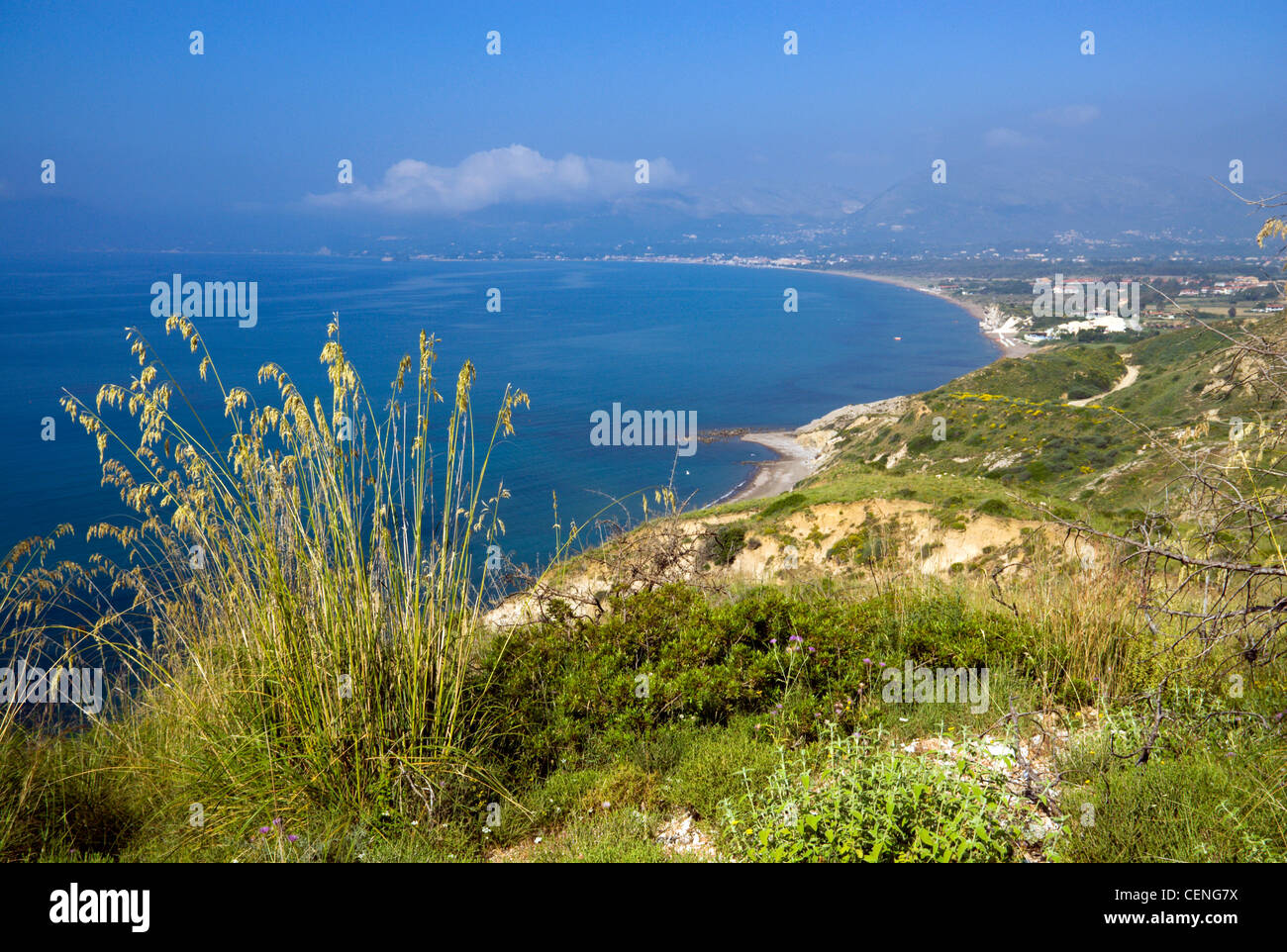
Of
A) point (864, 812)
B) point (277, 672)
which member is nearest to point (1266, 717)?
point (864, 812)

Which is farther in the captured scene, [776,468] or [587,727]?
[776,468]

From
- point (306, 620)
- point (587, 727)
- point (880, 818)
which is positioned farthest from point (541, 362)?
point (880, 818)

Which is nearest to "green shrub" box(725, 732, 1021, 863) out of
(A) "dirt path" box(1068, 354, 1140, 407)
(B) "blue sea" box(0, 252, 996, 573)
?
(B) "blue sea" box(0, 252, 996, 573)

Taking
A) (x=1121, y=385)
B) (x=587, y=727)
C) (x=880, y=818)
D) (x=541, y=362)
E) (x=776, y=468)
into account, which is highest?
(x=541, y=362)

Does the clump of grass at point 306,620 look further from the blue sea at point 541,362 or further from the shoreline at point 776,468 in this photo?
the shoreline at point 776,468

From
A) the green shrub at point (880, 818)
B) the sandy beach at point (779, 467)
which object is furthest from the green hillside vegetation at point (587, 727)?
the sandy beach at point (779, 467)

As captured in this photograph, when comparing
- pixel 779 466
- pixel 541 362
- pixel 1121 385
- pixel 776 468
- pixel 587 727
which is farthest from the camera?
pixel 541 362

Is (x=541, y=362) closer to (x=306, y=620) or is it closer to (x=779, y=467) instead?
(x=779, y=467)
